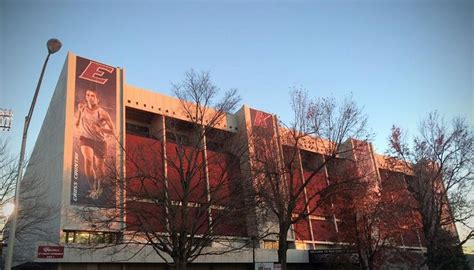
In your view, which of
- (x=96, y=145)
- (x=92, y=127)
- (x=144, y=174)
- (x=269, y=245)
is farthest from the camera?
(x=269, y=245)

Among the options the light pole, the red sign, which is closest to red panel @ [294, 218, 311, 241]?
the red sign

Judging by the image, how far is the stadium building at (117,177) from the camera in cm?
2534

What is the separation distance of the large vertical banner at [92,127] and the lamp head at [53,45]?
21.2 metres

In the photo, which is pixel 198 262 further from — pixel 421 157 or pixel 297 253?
pixel 421 157

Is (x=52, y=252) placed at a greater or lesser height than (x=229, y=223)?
lesser

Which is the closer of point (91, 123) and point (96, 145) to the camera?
point (96, 145)

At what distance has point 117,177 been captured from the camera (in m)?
24.9

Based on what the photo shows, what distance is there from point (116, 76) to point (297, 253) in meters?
27.6

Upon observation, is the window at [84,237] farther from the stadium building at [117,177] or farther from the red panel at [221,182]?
the red panel at [221,182]

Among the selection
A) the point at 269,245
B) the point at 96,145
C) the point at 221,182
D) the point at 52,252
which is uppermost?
the point at 96,145

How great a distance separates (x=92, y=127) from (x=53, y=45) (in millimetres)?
26401

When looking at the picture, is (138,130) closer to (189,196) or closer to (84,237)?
(84,237)

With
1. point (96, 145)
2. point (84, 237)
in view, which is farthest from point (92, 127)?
point (84, 237)

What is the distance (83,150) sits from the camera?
3712cm
